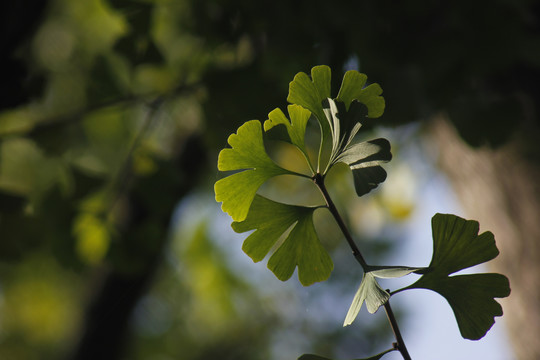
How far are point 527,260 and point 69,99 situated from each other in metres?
1.51

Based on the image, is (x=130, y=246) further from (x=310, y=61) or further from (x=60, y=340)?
(x=60, y=340)

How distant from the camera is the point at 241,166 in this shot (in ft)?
0.80

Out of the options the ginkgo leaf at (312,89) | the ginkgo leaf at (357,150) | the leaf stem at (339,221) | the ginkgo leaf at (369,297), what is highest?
the ginkgo leaf at (312,89)

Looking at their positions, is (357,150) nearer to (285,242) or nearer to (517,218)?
(285,242)

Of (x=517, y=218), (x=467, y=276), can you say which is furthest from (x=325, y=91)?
(x=517, y=218)

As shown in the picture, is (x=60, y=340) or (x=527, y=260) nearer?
(x=527, y=260)

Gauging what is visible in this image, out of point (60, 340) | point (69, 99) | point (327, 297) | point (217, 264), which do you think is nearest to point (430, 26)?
point (327, 297)

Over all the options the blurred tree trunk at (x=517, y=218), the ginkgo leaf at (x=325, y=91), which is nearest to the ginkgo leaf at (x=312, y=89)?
the ginkgo leaf at (x=325, y=91)

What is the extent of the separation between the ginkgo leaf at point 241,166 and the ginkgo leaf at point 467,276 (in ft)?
0.29

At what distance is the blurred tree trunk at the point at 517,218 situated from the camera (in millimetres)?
729

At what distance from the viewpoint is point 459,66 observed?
1.82 feet

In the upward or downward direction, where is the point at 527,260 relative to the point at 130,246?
downward

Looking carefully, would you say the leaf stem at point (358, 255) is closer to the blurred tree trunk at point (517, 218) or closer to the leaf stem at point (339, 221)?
the leaf stem at point (339, 221)

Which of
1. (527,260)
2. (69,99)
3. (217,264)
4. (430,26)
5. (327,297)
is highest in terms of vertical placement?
(69,99)
